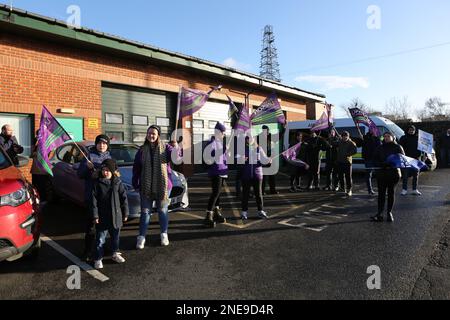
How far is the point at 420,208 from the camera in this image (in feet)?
23.9

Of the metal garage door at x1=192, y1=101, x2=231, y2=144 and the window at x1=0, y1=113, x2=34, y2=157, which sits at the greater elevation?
the metal garage door at x1=192, y1=101, x2=231, y2=144

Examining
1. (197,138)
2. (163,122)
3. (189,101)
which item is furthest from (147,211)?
(197,138)

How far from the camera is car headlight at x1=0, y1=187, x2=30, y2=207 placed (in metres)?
3.56

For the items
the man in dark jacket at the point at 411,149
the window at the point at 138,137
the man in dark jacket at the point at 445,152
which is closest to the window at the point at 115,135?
the window at the point at 138,137

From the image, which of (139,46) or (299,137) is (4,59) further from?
(299,137)

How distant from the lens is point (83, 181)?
6297 millimetres

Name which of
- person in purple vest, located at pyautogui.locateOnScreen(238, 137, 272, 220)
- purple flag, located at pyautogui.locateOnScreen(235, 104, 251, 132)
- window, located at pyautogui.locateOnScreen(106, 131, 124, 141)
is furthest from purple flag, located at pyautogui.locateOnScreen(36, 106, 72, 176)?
window, located at pyautogui.locateOnScreen(106, 131, 124, 141)

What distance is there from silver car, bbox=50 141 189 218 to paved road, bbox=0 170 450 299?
1.45ft

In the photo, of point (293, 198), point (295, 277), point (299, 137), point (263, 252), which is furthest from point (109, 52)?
point (295, 277)

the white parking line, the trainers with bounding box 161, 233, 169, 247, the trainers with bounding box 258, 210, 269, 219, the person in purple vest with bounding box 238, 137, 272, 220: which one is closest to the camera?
the white parking line

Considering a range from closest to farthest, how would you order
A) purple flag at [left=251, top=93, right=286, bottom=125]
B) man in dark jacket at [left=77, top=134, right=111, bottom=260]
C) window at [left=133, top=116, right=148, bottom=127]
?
man in dark jacket at [left=77, top=134, right=111, bottom=260], purple flag at [left=251, top=93, right=286, bottom=125], window at [left=133, top=116, right=148, bottom=127]

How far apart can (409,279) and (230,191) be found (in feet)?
21.9

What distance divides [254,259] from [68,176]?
4511mm

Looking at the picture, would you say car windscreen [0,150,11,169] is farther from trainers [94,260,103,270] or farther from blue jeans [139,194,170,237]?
blue jeans [139,194,170,237]
